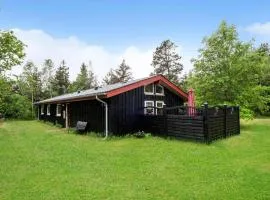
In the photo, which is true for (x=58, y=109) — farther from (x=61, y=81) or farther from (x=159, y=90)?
(x=61, y=81)

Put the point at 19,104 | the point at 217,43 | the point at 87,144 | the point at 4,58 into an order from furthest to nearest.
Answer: the point at 19,104
the point at 217,43
the point at 87,144
the point at 4,58

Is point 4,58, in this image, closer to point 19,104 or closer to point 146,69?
point 19,104

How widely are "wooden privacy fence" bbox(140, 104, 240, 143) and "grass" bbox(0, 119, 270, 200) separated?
0.74 meters

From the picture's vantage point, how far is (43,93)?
52875 mm

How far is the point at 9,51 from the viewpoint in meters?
Answer: 11.4

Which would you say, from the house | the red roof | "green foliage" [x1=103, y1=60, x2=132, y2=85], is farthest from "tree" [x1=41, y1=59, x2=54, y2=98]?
the red roof

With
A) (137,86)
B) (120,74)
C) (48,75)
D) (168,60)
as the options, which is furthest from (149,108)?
(120,74)

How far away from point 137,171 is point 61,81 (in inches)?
2119

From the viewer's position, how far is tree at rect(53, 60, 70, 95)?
59.0 m

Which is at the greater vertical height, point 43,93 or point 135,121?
point 43,93

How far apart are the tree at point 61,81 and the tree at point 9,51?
47.1 meters

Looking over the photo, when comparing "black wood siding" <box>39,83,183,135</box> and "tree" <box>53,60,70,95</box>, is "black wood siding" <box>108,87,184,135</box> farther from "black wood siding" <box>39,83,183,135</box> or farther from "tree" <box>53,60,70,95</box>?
"tree" <box>53,60,70,95</box>

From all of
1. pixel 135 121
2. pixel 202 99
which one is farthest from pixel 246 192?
pixel 202 99

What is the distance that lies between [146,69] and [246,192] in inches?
2400
